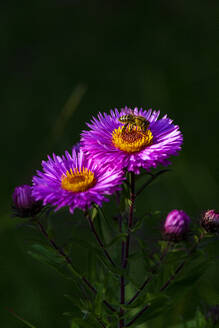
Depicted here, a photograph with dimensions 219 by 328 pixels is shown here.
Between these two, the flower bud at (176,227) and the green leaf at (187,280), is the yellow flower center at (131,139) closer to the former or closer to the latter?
the flower bud at (176,227)

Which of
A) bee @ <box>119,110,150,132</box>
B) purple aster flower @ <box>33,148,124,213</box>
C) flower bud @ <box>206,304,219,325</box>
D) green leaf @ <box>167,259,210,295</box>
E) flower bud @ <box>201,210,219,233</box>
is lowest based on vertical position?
flower bud @ <box>206,304,219,325</box>

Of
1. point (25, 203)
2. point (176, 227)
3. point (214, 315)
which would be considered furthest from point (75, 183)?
point (214, 315)

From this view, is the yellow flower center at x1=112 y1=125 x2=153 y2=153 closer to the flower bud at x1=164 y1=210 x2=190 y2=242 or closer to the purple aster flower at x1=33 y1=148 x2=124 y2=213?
the purple aster flower at x1=33 y1=148 x2=124 y2=213

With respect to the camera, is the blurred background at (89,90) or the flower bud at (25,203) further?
the blurred background at (89,90)

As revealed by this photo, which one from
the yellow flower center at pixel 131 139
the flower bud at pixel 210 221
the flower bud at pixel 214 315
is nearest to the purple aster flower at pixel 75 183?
the yellow flower center at pixel 131 139

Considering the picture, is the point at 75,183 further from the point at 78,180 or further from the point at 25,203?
the point at 25,203

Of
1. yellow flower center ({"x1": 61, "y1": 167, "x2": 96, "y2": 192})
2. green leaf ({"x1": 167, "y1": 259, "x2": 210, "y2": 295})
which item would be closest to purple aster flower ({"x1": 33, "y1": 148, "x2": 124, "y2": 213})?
yellow flower center ({"x1": 61, "y1": 167, "x2": 96, "y2": 192})

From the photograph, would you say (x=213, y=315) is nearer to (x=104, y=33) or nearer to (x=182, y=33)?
(x=182, y=33)
